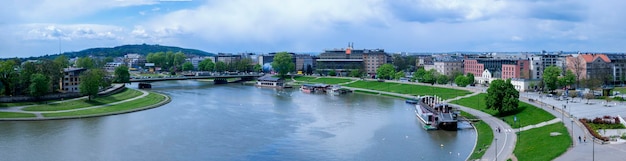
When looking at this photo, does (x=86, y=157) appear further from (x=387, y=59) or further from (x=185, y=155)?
(x=387, y=59)

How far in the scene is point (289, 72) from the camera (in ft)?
403

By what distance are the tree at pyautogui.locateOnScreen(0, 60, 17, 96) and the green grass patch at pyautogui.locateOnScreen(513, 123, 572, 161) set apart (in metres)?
49.1

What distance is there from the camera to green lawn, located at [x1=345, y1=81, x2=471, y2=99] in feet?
217

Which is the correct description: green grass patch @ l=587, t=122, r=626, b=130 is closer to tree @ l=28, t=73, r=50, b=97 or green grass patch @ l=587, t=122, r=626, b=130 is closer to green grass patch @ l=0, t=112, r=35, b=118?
green grass patch @ l=0, t=112, r=35, b=118

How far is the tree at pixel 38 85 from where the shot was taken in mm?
56625

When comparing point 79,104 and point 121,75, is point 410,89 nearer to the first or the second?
point 79,104

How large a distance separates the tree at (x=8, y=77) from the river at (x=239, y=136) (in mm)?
13526

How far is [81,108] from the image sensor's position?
5434cm

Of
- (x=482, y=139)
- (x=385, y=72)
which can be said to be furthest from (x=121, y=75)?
(x=482, y=139)

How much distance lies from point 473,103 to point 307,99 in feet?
74.7

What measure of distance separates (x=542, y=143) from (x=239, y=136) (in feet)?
63.6

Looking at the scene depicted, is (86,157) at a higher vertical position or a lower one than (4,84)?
lower

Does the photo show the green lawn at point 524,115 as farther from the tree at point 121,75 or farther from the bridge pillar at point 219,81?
the bridge pillar at point 219,81

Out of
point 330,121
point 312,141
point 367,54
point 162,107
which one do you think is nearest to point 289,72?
point 367,54
